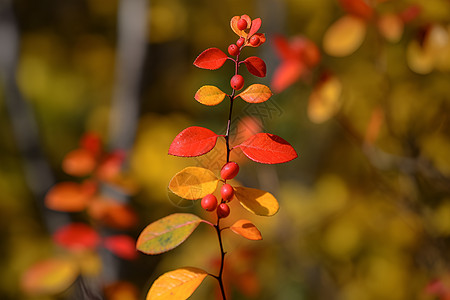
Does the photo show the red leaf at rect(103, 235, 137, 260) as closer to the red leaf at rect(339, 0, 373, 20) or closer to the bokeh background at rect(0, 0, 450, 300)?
the bokeh background at rect(0, 0, 450, 300)

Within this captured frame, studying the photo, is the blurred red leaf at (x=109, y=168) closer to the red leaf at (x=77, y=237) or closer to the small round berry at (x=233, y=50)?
the red leaf at (x=77, y=237)

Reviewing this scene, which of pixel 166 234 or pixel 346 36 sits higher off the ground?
pixel 346 36

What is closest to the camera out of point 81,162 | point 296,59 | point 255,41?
point 255,41

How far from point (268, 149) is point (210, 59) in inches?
3.3

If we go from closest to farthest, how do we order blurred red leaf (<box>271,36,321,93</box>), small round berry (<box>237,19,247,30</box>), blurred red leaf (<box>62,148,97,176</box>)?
small round berry (<box>237,19,247,30</box>) < blurred red leaf (<box>62,148,97,176</box>) < blurred red leaf (<box>271,36,321,93</box>)

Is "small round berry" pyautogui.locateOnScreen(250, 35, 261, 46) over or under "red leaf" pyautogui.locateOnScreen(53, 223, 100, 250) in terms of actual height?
over

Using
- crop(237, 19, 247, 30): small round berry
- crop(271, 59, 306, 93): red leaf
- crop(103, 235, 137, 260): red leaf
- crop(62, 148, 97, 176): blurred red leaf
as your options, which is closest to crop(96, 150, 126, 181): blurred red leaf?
crop(62, 148, 97, 176): blurred red leaf

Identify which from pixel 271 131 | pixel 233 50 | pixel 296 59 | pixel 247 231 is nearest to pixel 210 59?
pixel 233 50

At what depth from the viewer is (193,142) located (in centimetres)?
31

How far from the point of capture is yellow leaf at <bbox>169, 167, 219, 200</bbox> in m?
0.31

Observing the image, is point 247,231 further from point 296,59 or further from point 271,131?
point 296,59

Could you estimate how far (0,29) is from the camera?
1.44 metres

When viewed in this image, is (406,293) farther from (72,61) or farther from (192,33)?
(72,61)

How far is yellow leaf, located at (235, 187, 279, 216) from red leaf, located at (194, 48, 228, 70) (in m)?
0.10
